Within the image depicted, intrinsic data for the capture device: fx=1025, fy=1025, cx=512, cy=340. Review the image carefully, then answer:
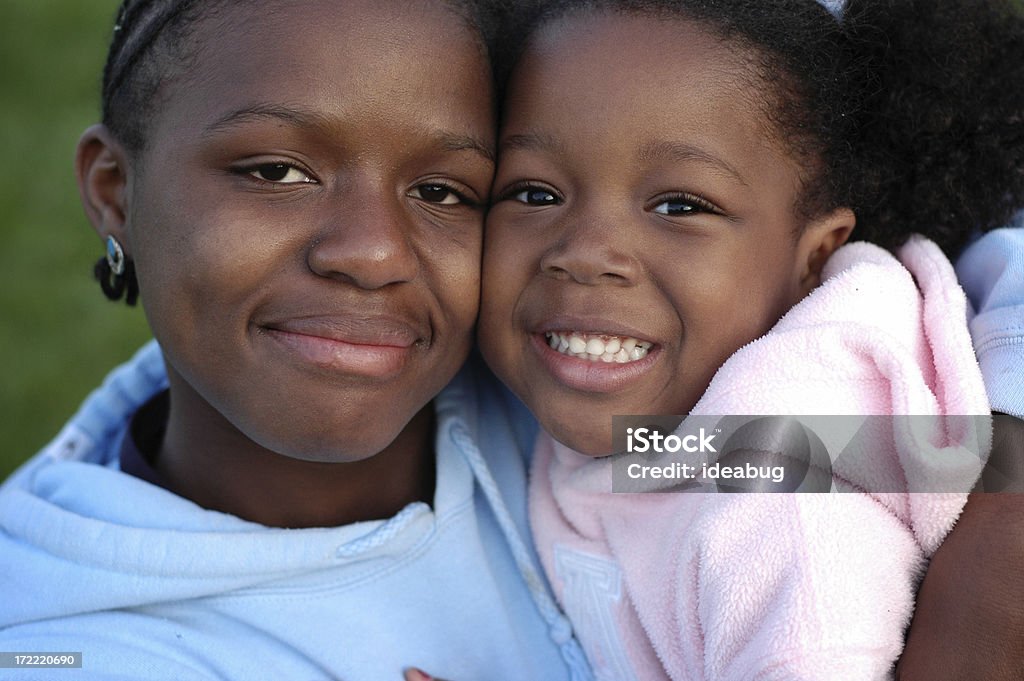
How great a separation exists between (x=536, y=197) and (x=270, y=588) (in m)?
0.88

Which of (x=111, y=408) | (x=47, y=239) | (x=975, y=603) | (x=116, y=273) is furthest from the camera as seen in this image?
(x=47, y=239)

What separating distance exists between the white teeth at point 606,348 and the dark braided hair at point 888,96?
0.41 m

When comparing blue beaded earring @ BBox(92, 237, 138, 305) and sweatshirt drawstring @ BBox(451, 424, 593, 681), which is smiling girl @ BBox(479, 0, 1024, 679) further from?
blue beaded earring @ BBox(92, 237, 138, 305)

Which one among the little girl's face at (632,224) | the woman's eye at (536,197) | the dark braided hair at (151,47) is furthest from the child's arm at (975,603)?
the dark braided hair at (151,47)

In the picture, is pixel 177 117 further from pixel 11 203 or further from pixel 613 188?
pixel 11 203

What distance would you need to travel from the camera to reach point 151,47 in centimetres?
189

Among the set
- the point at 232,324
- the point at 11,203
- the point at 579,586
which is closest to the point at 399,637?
the point at 579,586

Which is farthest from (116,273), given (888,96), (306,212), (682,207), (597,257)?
(888,96)

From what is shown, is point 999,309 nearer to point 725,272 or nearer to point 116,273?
point 725,272

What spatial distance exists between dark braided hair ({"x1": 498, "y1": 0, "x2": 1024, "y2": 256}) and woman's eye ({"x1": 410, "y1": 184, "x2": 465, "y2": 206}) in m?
0.27

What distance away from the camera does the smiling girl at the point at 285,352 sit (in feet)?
5.61

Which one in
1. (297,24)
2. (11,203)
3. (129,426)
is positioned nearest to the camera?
(297,24)

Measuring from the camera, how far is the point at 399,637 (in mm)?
1913

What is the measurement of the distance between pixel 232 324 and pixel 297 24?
51 centimetres
